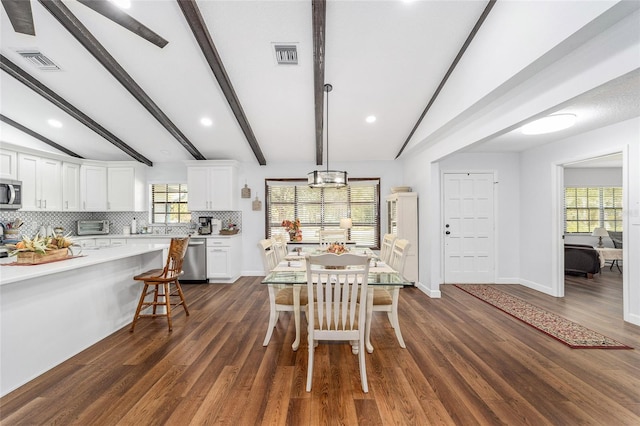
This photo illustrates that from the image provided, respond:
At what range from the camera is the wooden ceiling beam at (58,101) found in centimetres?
331

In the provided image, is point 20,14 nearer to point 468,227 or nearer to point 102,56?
point 102,56

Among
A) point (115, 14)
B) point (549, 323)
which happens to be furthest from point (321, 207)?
point (115, 14)

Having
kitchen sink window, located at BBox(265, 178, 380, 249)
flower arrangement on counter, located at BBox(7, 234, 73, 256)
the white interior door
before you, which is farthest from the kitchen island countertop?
the white interior door

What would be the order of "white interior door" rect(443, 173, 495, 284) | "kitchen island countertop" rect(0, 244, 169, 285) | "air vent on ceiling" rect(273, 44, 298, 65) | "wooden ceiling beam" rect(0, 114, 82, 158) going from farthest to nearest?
1. "white interior door" rect(443, 173, 495, 284)
2. "wooden ceiling beam" rect(0, 114, 82, 158)
3. "air vent on ceiling" rect(273, 44, 298, 65)
4. "kitchen island countertop" rect(0, 244, 169, 285)

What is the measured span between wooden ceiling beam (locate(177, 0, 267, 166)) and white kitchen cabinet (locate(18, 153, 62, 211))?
11.6 ft

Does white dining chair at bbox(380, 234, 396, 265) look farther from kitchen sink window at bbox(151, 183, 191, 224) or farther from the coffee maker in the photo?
kitchen sink window at bbox(151, 183, 191, 224)

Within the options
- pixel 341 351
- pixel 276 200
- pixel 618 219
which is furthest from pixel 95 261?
pixel 618 219

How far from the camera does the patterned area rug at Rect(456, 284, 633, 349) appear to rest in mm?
2715

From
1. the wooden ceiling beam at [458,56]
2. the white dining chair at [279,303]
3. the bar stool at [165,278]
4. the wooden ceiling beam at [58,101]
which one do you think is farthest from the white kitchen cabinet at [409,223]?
the wooden ceiling beam at [58,101]

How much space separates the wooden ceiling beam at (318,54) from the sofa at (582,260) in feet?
18.8

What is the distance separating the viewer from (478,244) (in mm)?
5129

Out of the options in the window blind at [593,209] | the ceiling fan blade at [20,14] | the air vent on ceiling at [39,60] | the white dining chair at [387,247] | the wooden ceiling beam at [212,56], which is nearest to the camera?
→ the ceiling fan blade at [20,14]

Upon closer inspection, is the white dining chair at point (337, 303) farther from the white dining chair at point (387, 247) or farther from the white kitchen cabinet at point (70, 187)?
the white kitchen cabinet at point (70, 187)

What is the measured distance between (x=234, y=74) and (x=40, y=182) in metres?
4.07
